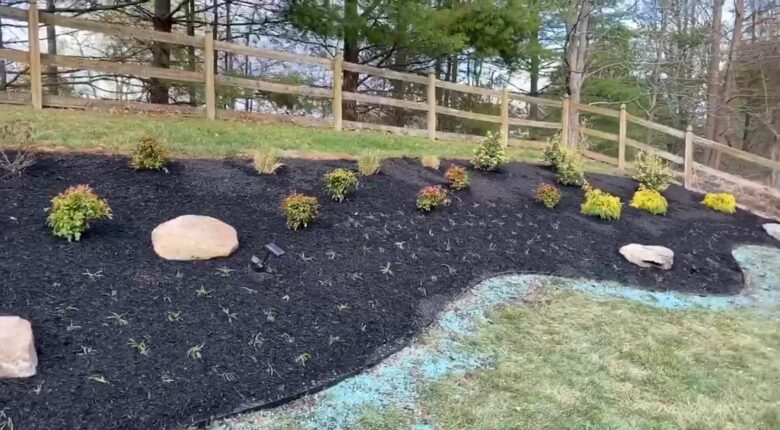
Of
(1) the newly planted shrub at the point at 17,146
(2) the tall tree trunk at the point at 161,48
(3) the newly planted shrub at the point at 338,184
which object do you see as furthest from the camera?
(2) the tall tree trunk at the point at 161,48

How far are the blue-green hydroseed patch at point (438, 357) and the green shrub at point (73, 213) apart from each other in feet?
6.21

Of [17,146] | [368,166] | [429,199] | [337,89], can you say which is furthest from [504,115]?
[17,146]

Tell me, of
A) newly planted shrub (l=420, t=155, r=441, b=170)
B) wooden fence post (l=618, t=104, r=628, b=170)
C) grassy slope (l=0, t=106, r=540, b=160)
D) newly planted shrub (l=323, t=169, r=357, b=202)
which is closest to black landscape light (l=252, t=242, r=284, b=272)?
newly planted shrub (l=323, t=169, r=357, b=202)

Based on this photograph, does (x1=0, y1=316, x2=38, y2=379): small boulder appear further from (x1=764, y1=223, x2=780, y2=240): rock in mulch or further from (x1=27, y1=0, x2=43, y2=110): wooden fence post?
(x1=764, y1=223, x2=780, y2=240): rock in mulch

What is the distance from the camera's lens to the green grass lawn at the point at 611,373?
9.13 feet

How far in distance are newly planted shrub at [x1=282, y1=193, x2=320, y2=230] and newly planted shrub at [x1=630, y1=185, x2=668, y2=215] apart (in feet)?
15.8

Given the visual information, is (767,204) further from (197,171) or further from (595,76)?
(197,171)

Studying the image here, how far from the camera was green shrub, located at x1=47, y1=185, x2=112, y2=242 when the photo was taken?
A: 348cm

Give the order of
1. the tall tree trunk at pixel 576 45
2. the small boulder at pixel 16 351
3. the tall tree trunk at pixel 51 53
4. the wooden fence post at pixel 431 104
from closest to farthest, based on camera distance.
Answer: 1. the small boulder at pixel 16 351
2. the wooden fence post at pixel 431 104
3. the tall tree trunk at pixel 51 53
4. the tall tree trunk at pixel 576 45

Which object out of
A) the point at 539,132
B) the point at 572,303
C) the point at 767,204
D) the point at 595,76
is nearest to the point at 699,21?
the point at 595,76

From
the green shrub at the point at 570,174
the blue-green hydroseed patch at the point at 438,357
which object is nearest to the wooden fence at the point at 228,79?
the green shrub at the point at 570,174

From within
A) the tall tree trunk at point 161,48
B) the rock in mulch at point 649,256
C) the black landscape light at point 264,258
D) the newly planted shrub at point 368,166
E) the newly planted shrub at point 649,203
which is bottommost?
the rock in mulch at point 649,256

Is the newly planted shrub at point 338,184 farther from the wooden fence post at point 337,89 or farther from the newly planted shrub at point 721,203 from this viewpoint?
the newly planted shrub at point 721,203

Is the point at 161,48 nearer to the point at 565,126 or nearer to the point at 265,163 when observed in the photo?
the point at 265,163
